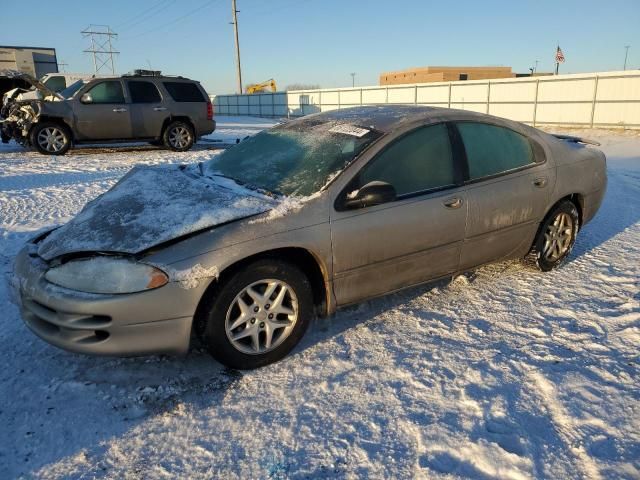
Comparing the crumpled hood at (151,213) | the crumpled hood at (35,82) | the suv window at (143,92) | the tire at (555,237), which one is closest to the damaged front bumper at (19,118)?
the crumpled hood at (35,82)

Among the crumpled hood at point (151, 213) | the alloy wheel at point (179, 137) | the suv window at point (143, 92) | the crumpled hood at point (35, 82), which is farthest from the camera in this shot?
the alloy wheel at point (179, 137)

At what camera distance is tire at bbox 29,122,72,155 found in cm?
1040

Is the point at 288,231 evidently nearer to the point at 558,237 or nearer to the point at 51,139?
the point at 558,237

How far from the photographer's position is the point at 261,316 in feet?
9.48

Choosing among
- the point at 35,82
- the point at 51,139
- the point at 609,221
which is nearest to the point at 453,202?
the point at 609,221

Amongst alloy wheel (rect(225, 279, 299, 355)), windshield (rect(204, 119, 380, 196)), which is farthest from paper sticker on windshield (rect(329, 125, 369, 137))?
alloy wheel (rect(225, 279, 299, 355))

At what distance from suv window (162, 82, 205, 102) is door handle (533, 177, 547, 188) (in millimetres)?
9539

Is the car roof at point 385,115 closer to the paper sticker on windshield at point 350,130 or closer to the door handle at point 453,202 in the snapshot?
the paper sticker on windshield at point 350,130

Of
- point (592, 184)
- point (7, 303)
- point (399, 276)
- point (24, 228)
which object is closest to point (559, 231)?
point (592, 184)

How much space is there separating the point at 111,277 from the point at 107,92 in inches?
383

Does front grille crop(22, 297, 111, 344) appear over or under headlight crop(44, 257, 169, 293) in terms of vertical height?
under

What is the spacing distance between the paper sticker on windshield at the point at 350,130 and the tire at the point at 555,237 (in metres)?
1.93

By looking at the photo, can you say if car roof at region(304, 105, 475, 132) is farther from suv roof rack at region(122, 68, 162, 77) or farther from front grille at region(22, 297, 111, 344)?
suv roof rack at region(122, 68, 162, 77)

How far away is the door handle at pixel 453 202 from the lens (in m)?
3.53
